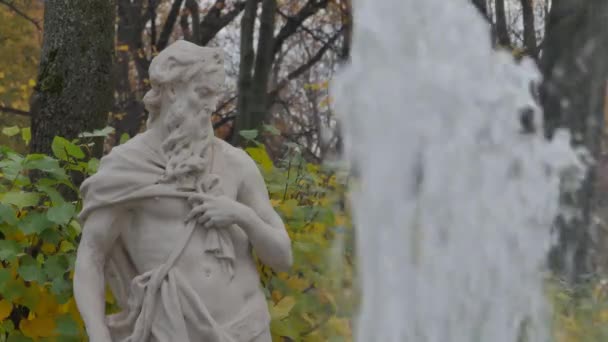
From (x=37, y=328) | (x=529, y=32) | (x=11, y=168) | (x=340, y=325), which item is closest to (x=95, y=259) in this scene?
(x=37, y=328)

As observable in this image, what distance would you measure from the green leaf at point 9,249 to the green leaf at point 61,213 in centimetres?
22

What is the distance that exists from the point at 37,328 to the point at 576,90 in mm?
6582

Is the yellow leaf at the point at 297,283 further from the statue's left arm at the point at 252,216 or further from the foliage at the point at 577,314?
the foliage at the point at 577,314

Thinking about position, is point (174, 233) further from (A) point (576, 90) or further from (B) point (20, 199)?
(A) point (576, 90)

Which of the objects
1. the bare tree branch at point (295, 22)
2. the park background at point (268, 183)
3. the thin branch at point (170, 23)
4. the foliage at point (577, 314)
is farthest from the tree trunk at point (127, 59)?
the foliage at point (577, 314)

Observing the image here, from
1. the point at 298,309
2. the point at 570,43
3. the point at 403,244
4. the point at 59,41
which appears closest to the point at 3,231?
the point at 298,309

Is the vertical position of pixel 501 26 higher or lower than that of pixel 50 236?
higher

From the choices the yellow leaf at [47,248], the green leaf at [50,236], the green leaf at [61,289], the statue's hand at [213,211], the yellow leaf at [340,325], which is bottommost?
the yellow leaf at [340,325]

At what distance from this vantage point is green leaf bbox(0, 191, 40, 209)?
4.44 m

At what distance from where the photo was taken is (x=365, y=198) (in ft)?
14.6

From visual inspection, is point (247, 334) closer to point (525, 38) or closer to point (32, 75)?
point (525, 38)

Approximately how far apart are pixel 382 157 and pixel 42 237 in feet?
5.11

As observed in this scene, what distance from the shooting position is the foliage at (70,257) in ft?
14.8

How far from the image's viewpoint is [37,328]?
454 centimetres
